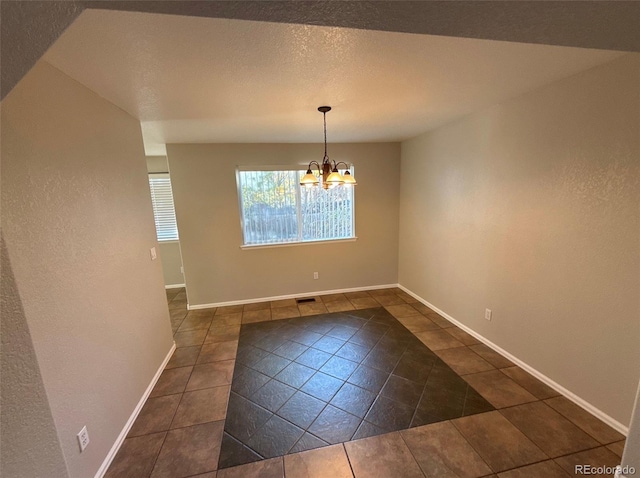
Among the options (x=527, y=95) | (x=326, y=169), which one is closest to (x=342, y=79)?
(x=326, y=169)

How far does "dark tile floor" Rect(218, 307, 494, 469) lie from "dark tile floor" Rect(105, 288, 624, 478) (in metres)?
0.01

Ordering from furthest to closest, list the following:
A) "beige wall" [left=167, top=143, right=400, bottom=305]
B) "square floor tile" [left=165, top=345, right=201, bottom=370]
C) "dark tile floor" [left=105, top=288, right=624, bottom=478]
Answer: "beige wall" [left=167, top=143, right=400, bottom=305]
"square floor tile" [left=165, top=345, right=201, bottom=370]
"dark tile floor" [left=105, top=288, right=624, bottom=478]

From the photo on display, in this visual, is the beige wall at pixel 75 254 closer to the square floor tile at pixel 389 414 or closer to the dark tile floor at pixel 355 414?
the dark tile floor at pixel 355 414

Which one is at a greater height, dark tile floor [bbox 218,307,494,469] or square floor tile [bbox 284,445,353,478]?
square floor tile [bbox 284,445,353,478]

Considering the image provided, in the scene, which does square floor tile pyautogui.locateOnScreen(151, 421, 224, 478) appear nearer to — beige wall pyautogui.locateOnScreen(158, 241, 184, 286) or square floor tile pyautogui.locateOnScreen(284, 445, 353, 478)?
square floor tile pyautogui.locateOnScreen(284, 445, 353, 478)

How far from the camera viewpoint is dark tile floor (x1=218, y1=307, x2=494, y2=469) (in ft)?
5.89

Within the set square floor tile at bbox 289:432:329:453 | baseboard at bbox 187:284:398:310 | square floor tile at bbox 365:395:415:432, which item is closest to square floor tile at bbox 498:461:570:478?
square floor tile at bbox 365:395:415:432

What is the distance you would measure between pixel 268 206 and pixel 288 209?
1.02ft

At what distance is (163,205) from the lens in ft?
15.4

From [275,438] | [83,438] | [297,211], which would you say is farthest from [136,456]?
[297,211]

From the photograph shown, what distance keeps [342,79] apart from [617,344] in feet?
8.35

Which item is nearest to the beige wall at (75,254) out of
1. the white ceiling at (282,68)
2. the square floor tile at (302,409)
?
the white ceiling at (282,68)

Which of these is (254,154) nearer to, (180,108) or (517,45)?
(180,108)

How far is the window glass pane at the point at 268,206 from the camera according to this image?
153 inches
